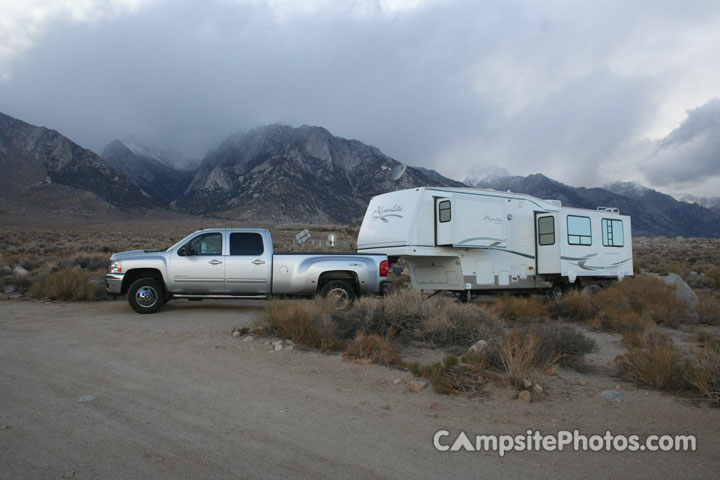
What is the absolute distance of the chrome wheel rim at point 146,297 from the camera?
35.9ft

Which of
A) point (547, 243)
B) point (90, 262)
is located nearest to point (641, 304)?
point (547, 243)

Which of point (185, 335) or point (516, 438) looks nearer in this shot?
point (516, 438)

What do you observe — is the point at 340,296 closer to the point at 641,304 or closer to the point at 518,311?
the point at 518,311

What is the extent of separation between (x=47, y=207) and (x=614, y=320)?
108084mm

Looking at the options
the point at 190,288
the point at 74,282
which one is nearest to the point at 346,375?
the point at 190,288

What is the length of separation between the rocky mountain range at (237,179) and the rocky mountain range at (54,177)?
0.61 feet

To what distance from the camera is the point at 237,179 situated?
415ft

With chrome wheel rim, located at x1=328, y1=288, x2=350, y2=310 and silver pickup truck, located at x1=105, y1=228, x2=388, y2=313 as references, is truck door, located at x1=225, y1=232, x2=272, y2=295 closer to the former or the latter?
silver pickup truck, located at x1=105, y1=228, x2=388, y2=313

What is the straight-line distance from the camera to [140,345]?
301 inches

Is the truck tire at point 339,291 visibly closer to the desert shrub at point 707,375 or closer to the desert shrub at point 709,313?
the desert shrub at point 707,375

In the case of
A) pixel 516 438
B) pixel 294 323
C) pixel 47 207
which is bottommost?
pixel 516 438

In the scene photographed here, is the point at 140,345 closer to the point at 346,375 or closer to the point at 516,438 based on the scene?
the point at 346,375

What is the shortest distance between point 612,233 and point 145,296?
1360cm

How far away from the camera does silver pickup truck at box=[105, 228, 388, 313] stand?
1103 cm
